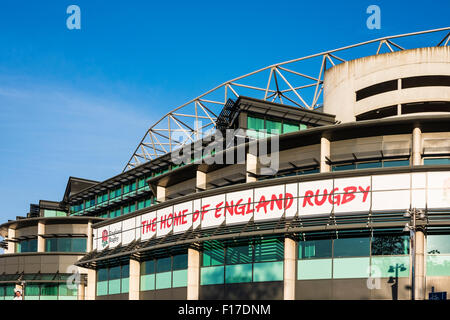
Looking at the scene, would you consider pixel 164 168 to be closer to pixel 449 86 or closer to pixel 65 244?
pixel 65 244

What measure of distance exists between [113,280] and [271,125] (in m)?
20.8

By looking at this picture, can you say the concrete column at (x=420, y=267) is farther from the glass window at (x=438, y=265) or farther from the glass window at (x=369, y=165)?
the glass window at (x=369, y=165)

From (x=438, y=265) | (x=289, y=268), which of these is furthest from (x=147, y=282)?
(x=438, y=265)

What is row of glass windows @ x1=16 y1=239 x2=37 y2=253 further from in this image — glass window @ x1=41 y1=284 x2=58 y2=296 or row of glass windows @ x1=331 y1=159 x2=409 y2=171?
row of glass windows @ x1=331 y1=159 x2=409 y2=171

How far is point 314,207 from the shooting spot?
33.4m

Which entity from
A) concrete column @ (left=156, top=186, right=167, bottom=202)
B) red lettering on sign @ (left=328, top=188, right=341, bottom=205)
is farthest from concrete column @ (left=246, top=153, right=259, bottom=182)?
concrete column @ (left=156, top=186, right=167, bottom=202)

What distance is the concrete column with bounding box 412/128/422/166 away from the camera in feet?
115

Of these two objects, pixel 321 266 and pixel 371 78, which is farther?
pixel 371 78

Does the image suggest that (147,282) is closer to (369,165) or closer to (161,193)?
(161,193)

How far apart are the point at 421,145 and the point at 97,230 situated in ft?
108

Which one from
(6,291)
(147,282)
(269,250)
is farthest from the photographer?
(6,291)

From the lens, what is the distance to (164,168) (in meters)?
66.1

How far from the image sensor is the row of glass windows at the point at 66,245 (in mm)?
69125
